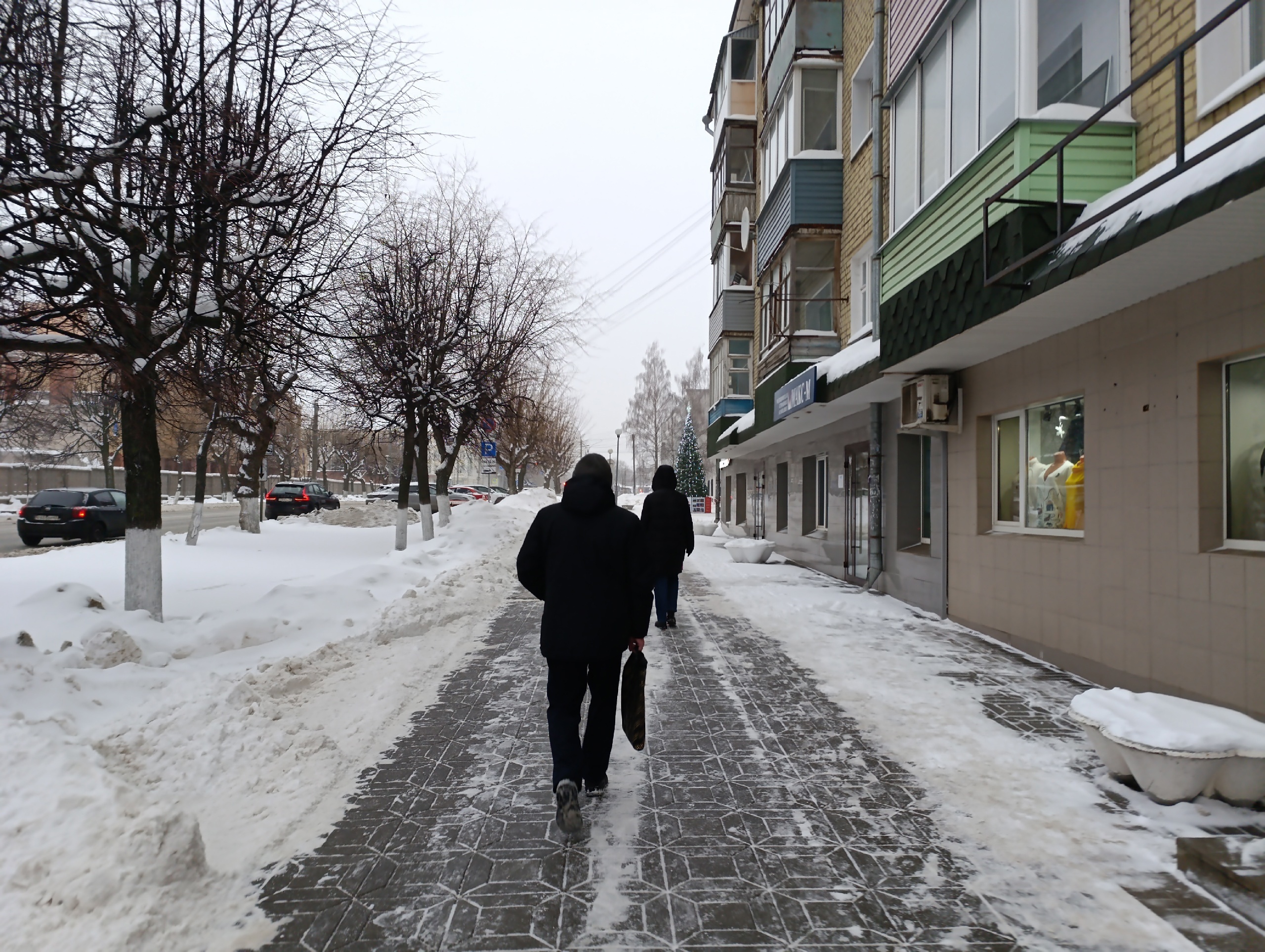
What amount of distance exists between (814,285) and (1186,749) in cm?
1180

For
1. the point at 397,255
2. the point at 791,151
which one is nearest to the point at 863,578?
the point at 791,151

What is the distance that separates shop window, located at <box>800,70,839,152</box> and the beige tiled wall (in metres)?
7.69

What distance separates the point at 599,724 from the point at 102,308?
5.23 m

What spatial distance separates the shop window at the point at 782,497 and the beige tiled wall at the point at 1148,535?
11.4 meters

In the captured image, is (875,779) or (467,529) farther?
(467,529)

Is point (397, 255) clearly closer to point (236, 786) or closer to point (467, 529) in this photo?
point (467, 529)

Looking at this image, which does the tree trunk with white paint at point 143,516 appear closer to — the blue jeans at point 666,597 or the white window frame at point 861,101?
the blue jeans at point 666,597

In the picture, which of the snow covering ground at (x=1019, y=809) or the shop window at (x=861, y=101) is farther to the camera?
the shop window at (x=861, y=101)

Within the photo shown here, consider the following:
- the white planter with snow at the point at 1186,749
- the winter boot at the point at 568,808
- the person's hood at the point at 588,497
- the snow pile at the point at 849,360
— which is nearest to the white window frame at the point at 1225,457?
the white planter with snow at the point at 1186,749

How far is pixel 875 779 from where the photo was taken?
439cm

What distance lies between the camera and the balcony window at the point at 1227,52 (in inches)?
199

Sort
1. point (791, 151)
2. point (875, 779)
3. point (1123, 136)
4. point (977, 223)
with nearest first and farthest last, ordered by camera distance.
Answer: point (875, 779)
point (1123, 136)
point (977, 223)
point (791, 151)

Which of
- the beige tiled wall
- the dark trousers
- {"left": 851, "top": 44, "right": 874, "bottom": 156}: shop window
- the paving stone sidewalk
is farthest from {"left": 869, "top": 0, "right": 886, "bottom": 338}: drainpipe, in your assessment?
the dark trousers

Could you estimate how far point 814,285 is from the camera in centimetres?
1450
